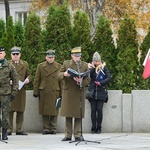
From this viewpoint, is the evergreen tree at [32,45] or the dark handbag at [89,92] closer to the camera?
the dark handbag at [89,92]

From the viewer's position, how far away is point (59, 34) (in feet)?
59.8

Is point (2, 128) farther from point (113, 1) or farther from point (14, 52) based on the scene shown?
point (113, 1)

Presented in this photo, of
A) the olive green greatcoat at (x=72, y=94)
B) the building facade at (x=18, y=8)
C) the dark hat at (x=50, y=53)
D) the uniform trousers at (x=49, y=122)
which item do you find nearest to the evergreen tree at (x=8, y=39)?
the dark hat at (x=50, y=53)

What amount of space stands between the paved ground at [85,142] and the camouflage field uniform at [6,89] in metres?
0.56

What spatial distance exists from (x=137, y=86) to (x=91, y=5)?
37.6 ft

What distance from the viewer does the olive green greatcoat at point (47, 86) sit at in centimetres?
1675

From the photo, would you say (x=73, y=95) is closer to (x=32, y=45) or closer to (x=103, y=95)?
(x=103, y=95)

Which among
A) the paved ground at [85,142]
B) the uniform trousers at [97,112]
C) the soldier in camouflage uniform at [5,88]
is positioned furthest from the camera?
the uniform trousers at [97,112]

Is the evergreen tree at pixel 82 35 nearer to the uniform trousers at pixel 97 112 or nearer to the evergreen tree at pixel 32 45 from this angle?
the evergreen tree at pixel 32 45

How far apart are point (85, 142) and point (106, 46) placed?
4400mm

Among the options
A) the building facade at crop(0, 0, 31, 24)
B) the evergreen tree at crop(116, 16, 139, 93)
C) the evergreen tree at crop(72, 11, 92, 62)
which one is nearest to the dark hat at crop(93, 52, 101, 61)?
the evergreen tree at crop(116, 16, 139, 93)

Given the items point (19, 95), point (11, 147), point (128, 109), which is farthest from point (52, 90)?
point (11, 147)

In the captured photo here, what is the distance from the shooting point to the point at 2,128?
14844 millimetres

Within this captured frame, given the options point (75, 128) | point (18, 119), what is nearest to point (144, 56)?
point (18, 119)
